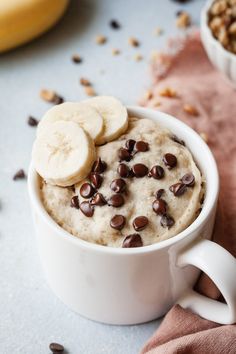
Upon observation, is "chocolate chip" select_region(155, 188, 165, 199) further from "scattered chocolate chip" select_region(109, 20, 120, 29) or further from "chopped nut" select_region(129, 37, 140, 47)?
"scattered chocolate chip" select_region(109, 20, 120, 29)

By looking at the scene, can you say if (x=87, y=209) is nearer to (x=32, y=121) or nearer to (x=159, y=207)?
(x=159, y=207)

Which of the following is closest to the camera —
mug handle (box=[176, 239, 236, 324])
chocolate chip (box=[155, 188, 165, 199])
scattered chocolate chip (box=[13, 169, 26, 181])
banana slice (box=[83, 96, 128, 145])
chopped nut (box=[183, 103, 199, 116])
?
mug handle (box=[176, 239, 236, 324])

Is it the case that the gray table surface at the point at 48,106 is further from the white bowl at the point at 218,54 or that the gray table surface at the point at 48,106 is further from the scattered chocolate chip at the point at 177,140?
the scattered chocolate chip at the point at 177,140

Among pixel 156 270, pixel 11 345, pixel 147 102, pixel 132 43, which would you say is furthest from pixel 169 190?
pixel 132 43

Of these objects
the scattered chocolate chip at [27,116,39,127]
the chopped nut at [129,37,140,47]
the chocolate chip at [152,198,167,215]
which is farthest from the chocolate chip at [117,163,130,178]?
the chopped nut at [129,37,140,47]

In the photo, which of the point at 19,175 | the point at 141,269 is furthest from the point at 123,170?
the point at 19,175

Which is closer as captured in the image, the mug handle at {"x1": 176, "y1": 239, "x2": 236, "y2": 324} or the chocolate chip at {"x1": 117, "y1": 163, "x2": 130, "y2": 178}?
the mug handle at {"x1": 176, "y1": 239, "x2": 236, "y2": 324}

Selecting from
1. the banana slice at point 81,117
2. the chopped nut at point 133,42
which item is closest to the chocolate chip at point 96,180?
the banana slice at point 81,117

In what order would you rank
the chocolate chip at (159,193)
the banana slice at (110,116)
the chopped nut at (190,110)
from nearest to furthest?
1. the chocolate chip at (159,193)
2. the banana slice at (110,116)
3. the chopped nut at (190,110)
